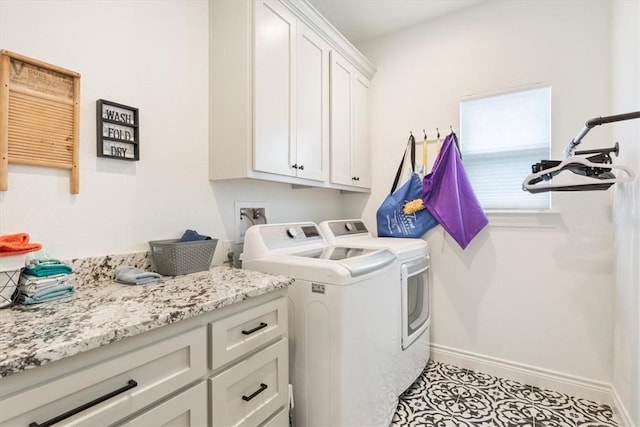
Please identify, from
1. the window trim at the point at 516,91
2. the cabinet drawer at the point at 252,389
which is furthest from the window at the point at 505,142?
the cabinet drawer at the point at 252,389

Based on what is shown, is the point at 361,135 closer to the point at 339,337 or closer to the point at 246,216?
the point at 246,216

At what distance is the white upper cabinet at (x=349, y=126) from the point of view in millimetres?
2365

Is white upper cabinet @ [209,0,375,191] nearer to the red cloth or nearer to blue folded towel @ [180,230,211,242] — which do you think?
blue folded towel @ [180,230,211,242]

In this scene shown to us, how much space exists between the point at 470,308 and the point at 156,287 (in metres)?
2.20

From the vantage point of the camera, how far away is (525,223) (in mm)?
2238

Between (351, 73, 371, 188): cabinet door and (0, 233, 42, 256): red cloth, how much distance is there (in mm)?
2030

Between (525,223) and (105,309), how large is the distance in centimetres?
247

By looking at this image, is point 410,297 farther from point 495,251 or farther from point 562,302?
point 562,302

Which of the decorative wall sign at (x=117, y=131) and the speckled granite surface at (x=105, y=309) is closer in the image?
the speckled granite surface at (x=105, y=309)

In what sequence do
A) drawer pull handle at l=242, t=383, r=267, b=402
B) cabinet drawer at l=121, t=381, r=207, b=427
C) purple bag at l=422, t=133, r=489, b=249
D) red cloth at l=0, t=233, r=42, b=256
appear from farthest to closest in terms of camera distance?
purple bag at l=422, t=133, r=489, b=249 → drawer pull handle at l=242, t=383, r=267, b=402 → red cloth at l=0, t=233, r=42, b=256 → cabinet drawer at l=121, t=381, r=207, b=427

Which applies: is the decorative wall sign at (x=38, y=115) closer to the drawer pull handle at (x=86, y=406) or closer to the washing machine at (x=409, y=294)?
the drawer pull handle at (x=86, y=406)

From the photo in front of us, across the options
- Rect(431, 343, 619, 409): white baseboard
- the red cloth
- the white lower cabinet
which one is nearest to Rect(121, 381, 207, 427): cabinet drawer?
the white lower cabinet

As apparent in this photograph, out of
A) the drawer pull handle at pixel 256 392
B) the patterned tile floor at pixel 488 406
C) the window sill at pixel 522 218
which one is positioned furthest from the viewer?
the window sill at pixel 522 218

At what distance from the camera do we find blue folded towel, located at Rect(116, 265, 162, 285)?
1262 millimetres
